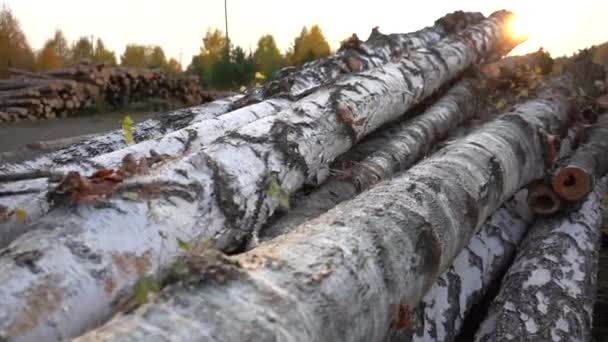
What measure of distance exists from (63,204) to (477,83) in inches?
172

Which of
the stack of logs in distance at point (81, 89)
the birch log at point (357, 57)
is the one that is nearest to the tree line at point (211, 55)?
the stack of logs in distance at point (81, 89)

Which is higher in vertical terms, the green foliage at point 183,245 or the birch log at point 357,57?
the birch log at point 357,57

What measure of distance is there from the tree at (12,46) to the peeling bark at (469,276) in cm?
1391

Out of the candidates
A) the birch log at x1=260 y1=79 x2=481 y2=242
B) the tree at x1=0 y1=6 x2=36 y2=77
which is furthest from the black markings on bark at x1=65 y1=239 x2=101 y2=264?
the tree at x1=0 y1=6 x2=36 y2=77

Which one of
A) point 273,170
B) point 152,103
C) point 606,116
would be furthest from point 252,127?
point 152,103

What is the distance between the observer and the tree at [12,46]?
15.9 meters

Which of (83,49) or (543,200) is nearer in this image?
(543,200)

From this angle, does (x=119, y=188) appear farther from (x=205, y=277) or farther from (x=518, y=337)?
(x=518, y=337)

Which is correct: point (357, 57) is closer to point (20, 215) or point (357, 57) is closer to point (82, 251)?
point (20, 215)

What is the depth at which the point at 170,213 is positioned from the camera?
2.34 m

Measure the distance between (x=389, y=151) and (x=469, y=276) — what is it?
39.5 inches

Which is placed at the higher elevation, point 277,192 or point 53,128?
point 277,192

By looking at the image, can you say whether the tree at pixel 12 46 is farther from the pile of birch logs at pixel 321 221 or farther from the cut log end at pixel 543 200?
the cut log end at pixel 543 200

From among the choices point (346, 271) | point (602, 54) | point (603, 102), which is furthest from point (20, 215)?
point (602, 54)
